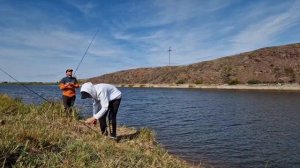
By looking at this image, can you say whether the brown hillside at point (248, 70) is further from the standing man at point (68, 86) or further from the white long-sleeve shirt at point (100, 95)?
the white long-sleeve shirt at point (100, 95)

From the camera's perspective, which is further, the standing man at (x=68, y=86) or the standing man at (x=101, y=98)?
the standing man at (x=68, y=86)

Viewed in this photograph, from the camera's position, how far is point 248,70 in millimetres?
87188

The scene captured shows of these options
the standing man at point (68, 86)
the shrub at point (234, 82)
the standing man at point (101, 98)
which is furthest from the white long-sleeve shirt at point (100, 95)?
the shrub at point (234, 82)

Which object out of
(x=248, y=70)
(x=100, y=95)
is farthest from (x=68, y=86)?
(x=248, y=70)

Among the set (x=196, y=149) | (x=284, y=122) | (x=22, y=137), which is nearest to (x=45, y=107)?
(x=196, y=149)

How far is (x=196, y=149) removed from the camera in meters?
11.2

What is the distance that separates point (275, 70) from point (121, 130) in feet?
254

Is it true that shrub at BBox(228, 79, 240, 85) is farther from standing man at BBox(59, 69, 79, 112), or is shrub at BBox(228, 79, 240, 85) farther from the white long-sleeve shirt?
the white long-sleeve shirt

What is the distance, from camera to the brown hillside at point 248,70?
261 feet

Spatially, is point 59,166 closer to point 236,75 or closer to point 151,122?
point 151,122

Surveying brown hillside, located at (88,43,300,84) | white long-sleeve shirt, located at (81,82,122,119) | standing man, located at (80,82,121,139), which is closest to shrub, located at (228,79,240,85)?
brown hillside, located at (88,43,300,84)

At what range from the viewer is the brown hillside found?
79525 millimetres

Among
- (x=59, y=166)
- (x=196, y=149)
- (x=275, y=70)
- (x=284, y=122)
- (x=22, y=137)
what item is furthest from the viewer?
(x=275, y=70)

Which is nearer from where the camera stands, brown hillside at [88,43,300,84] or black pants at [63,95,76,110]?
black pants at [63,95,76,110]
